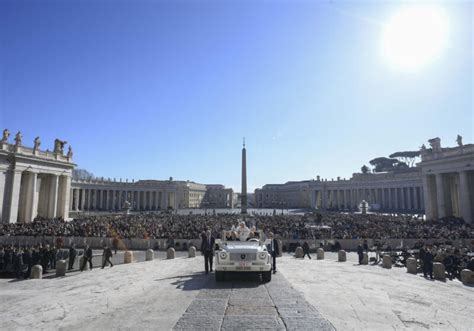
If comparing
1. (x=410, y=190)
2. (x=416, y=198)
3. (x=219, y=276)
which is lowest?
(x=219, y=276)

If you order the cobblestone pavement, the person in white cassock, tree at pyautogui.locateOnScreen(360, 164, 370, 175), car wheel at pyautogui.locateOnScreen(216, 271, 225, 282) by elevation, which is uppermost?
tree at pyautogui.locateOnScreen(360, 164, 370, 175)

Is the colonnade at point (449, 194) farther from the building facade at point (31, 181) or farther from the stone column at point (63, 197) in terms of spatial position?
the stone column at point (63, 197)

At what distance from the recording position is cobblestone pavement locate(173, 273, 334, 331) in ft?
22.1

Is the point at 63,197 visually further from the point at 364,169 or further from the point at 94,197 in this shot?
the point at 364,169

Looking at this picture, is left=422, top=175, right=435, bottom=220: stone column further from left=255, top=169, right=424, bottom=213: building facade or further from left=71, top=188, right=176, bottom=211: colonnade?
left=71, top=188, right=176, bottom=211: colonnade

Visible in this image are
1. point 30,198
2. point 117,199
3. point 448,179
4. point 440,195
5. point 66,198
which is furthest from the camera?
point 117,199

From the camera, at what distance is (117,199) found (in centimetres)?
10938

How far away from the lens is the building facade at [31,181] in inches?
1553

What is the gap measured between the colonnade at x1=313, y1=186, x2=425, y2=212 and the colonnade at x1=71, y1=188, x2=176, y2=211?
6293 cm

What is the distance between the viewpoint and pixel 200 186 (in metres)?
170

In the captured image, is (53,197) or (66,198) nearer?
(53,197)

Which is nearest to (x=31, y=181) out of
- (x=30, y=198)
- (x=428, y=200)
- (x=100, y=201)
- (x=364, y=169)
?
(x=30, y=198)

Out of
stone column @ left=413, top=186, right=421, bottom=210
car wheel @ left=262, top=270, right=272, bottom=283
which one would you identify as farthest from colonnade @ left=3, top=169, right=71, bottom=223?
stone column @ left=413, top=186, right=421, bottom=210

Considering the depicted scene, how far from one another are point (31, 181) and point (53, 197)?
18.0 feet
